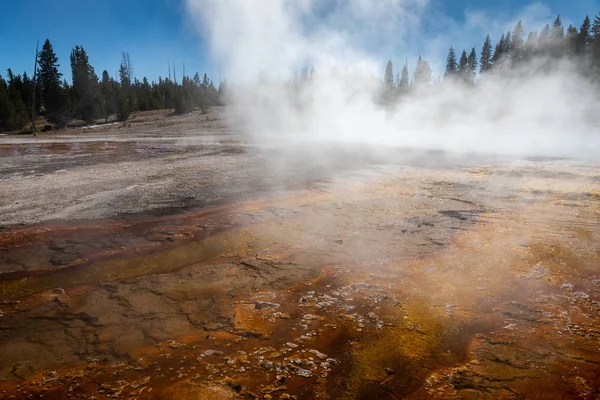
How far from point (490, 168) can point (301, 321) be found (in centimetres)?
865

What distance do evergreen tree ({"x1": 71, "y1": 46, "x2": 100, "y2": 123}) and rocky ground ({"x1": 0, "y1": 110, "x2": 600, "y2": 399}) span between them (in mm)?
26291

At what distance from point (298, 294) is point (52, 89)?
1223 inches

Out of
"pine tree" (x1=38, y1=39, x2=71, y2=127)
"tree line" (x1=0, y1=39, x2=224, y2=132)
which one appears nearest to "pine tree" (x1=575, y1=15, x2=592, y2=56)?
"tree line" (x1=0, y1=39, x2=224, y2=132)

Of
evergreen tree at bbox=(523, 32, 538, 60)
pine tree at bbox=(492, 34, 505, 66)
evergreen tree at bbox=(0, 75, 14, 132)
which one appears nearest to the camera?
evergreen tree at bbox=(0, 75, 14, 132)

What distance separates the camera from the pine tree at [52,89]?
2552cm

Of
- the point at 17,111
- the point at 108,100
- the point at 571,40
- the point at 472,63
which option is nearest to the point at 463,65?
the point at 472,63

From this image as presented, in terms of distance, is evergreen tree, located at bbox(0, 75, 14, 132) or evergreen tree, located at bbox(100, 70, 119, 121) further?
evergreen tree, located at bbox(100, 70, 119, 121)

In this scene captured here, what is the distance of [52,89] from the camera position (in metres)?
26.3

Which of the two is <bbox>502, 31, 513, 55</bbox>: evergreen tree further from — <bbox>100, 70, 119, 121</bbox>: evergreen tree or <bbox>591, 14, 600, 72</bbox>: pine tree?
<bbox>100, 70, 119, 121</bbox>: evergreen tree

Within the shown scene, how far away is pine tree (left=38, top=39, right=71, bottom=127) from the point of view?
2552cm

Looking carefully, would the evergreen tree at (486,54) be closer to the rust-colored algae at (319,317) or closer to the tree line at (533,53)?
the tree line at (533,53)

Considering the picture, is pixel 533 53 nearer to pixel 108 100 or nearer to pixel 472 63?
pixel 472 63

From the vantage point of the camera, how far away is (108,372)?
2.13 meters

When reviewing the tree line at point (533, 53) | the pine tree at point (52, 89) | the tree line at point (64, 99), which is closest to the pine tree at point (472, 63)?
the tree line at point (533, 53)
